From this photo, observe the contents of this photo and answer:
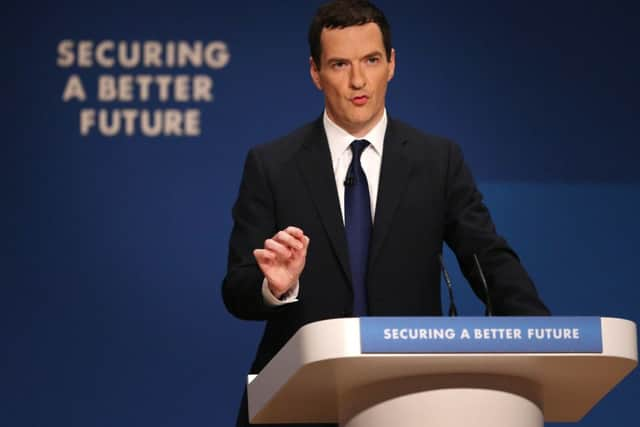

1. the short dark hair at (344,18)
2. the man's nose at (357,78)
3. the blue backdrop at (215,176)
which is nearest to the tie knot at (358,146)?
the man's nose at (357,78)

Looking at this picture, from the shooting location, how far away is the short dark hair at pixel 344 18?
316 cm

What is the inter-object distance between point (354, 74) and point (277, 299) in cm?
66

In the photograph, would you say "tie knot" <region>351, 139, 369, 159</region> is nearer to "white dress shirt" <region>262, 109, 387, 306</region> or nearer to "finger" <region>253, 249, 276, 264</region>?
"white dress shirt" <region>262, 109, 387, 306</region>

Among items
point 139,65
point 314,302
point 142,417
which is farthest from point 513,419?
point 139,65

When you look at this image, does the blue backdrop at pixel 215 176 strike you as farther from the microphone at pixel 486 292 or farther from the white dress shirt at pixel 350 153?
the microphone at pixel 486 292

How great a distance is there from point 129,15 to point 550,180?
145 cm

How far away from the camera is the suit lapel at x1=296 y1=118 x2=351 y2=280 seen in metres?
2.91

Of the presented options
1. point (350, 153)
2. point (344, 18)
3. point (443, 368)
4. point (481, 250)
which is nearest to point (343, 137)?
point (350, 153)

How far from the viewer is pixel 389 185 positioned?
3006 mm

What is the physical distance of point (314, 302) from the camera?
9.48ft

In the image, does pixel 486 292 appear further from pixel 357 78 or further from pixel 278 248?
pixel 357 78

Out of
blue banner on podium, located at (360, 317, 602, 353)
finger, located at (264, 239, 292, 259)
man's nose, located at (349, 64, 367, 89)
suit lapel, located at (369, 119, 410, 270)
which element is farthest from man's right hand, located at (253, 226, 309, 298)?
man's nose, located at (349, 64, 367, 89)

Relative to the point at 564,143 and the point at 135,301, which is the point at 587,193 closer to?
the point at 564,143

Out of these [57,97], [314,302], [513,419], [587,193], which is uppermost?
[57,97]
